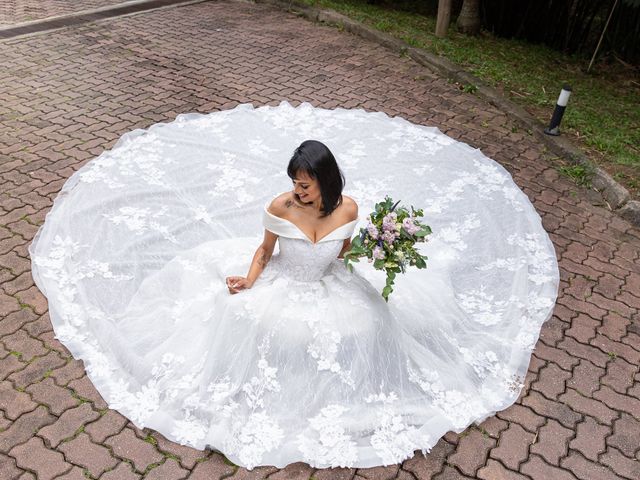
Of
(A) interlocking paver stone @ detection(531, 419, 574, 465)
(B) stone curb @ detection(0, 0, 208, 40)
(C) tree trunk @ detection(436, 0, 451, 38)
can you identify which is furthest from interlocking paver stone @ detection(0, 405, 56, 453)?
(C) tree trunk @ detection(436, 0, 451, 38)

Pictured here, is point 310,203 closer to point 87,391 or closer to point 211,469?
point 211,469

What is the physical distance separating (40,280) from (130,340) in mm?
1023

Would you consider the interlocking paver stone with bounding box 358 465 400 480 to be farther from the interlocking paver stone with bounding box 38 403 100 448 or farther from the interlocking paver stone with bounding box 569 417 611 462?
the interlocking paver stone with bounding box 38 403 100 448

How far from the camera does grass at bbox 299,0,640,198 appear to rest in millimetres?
6855

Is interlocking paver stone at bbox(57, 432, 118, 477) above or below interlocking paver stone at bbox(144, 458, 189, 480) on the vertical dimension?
below

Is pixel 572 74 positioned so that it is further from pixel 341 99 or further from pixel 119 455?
pixel 119 455

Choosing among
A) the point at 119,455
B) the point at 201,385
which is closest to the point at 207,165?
the point at 201,385

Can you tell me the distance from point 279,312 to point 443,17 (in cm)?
808

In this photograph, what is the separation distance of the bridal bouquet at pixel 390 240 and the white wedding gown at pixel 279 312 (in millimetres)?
230

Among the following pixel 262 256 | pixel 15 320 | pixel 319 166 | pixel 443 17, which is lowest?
pixel 15 320

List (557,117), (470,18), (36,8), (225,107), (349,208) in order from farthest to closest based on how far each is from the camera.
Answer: (470,18)
(36,8)
(225,107)
(557,117)
(349,208)

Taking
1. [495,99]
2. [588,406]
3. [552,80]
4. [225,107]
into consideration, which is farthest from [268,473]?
[552,80]

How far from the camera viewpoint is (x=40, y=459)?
3.11 meters

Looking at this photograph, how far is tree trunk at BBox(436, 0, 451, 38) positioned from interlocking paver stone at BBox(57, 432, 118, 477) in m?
8.91
